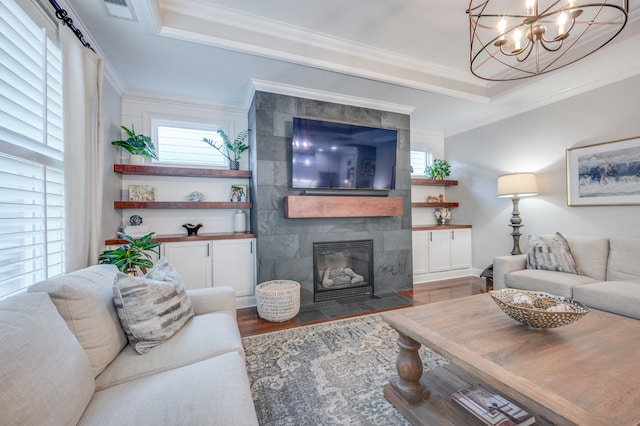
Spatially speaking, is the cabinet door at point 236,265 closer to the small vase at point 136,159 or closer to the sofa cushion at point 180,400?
the small vase at point 136,159

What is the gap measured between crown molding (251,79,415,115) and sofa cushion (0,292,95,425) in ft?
8.67

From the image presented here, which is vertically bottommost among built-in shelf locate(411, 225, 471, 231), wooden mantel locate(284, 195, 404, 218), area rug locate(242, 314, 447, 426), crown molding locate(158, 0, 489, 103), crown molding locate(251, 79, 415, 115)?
area rug locate(242, 314, 447, 426)

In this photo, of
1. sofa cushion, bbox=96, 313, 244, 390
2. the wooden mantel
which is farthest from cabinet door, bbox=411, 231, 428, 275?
sofa cushion, bbox=96, 313, 244, 390

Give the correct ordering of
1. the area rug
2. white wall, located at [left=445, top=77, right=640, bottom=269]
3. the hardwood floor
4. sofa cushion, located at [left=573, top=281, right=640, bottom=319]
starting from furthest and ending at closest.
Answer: white wall, located at [left=445, top=77, right=640, bottom=269] → the hardwood floor → sofa cushion, located at [left=573, top=281, right=640, bottom=319] → the area rug

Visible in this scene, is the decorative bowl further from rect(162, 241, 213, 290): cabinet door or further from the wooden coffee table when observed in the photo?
rect(162, 241, 213, 290): cabinet door

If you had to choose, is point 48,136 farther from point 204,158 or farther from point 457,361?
point 457,361

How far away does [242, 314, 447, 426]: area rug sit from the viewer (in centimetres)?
142

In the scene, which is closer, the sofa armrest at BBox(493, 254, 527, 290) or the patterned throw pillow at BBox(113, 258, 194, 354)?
the patterned throw pillow at BBox(113, 258, 194, 354)

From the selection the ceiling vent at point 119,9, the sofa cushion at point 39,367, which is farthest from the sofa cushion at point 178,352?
the ceiling vent at point 119,9

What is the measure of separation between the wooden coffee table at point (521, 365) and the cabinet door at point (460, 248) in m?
2.69

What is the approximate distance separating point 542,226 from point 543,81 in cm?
178

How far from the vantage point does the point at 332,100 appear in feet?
10.9

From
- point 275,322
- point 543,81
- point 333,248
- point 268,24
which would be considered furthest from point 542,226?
point 268,24

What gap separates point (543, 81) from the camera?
120 inches
